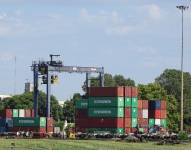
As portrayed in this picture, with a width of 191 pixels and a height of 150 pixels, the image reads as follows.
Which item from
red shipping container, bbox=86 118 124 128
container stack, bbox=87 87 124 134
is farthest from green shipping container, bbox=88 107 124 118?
red shipping container, bbox=86 118 124 128

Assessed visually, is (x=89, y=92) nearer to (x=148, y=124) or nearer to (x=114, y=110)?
(x=114, y=110)

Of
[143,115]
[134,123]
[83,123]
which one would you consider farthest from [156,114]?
[83,123]

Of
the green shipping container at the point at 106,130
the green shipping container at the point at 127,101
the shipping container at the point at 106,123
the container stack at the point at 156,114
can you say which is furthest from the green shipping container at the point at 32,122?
the container stack at the point at 156,114

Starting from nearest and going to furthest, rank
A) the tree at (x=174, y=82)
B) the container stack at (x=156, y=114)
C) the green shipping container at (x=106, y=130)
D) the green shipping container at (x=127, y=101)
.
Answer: the green shipping container at (x=106, y=130), the green shipping container at (x=127, y=101), the container stack at (x=156, y=114), the tree at (x=174, y=82)

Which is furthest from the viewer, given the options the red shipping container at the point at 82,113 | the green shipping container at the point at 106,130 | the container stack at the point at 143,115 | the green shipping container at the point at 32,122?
the container stack at the point at 143,115

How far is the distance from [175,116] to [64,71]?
139 feet

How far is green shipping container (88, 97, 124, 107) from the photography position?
349 feet

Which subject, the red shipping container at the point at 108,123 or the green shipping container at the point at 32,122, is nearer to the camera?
the red shipping container at the point at 108,123

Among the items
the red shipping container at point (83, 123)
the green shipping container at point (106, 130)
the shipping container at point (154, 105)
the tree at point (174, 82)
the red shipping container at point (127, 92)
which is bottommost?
the green shipping container at point (106, 130)

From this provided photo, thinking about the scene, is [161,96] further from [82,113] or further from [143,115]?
[82,113]

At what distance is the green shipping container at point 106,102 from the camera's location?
349 feet

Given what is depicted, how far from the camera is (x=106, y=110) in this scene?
106m

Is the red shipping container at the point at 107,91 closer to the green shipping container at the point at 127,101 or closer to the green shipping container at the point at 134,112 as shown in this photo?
the green shipping container at the point at 127,101

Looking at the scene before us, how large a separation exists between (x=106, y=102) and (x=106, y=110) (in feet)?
4.13
